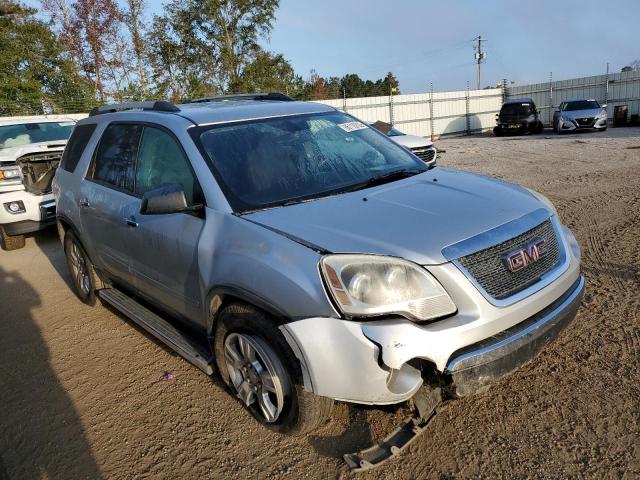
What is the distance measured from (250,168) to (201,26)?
78.6 ft

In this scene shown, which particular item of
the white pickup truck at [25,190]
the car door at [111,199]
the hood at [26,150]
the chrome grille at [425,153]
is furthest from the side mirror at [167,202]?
the chrome grille at [425,153]

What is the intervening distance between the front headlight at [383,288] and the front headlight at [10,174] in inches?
257

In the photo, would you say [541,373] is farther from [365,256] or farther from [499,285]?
[365,256]

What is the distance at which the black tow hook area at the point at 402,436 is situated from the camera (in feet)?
7.64

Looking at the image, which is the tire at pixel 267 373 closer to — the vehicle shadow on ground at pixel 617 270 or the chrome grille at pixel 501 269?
the chrome grille at pixel 501 269

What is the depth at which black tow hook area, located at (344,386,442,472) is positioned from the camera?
2.33m

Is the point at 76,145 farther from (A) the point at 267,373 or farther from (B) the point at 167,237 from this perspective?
(A) the point at 267,373

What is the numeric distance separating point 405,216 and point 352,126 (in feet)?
5.02

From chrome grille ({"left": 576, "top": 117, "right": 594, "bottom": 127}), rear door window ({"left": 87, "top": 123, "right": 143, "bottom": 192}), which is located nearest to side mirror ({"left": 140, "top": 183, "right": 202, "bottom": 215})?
rear door window ({"left": 87, "top": 123, "right": 143, "bottom": 192})

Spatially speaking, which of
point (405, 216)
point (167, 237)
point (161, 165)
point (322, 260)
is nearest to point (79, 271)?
point (161, 165)

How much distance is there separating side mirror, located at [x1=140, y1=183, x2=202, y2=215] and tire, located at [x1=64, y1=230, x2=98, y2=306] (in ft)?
6.81

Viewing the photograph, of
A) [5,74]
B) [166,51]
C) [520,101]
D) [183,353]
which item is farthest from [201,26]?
[183,353]

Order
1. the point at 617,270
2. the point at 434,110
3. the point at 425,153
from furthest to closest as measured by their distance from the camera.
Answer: the point at 434,110 → the point at 425,153 → the point at 617,270

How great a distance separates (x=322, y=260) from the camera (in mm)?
2215
